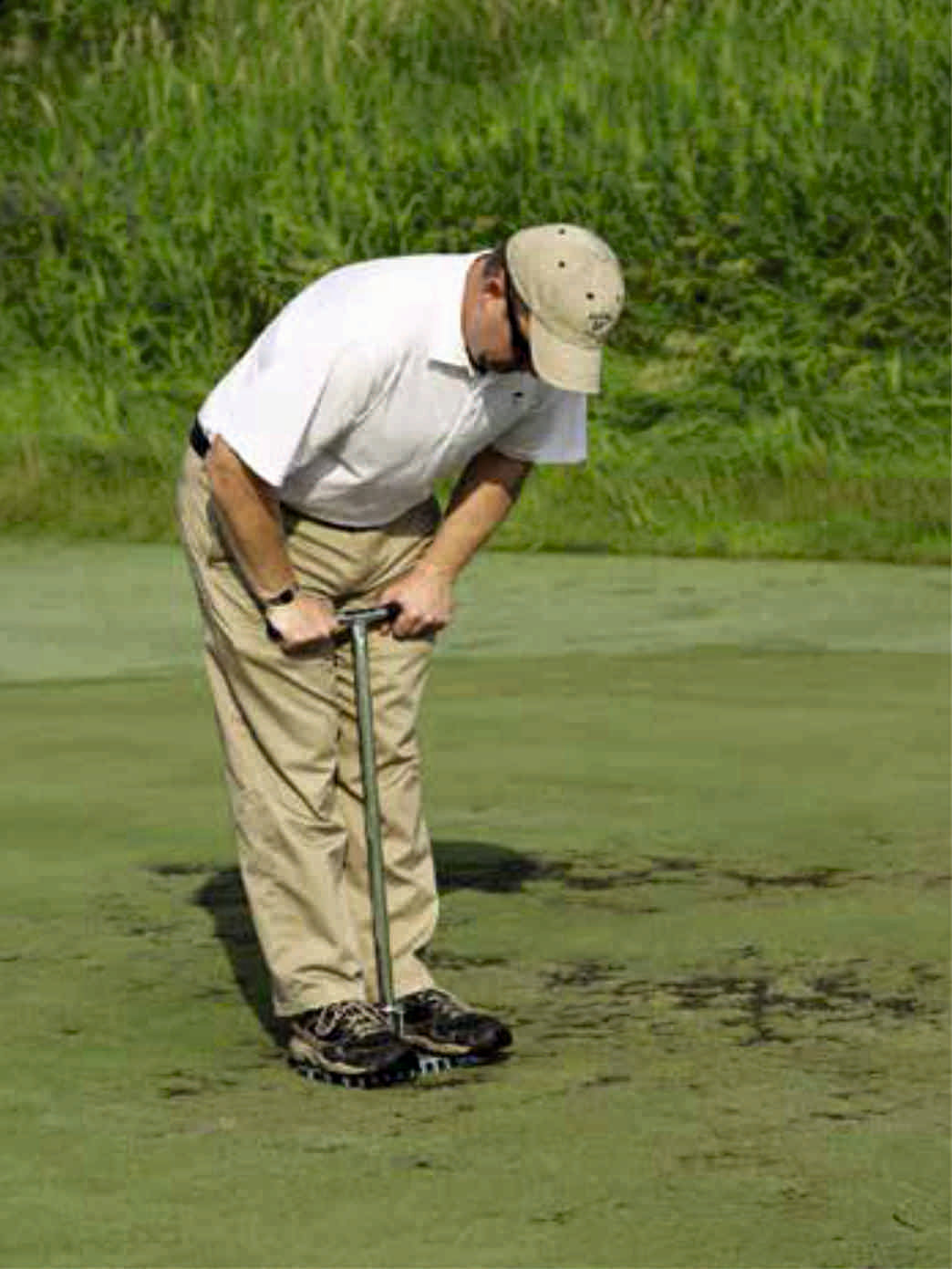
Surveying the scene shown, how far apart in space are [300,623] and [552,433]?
493 millimetres

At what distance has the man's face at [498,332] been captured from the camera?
5367 mm

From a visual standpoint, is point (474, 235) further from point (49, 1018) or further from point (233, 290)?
point (49, 1018)

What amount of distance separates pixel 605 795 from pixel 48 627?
346 cm

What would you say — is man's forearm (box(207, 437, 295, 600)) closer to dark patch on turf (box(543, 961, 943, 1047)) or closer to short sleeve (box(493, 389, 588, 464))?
short sleeve (box(493, 389, 588, 464))

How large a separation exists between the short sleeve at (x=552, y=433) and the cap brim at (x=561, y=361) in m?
0.40

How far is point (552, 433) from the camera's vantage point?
18.8ft

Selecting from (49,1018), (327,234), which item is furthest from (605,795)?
(327,234)

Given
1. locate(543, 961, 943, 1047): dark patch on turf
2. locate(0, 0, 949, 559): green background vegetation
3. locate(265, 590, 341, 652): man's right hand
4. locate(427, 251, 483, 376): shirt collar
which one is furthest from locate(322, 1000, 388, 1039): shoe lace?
locate(0, 0, 949, 559): green background vegetation

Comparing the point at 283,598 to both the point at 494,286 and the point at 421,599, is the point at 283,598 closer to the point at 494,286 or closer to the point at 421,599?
the point at 421,599

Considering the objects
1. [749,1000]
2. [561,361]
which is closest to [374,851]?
[749,1000]

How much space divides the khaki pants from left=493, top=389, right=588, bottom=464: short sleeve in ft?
0.60

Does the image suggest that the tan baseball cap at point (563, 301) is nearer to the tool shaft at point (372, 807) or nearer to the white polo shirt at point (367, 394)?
the white polo shirt at point (367, 394)

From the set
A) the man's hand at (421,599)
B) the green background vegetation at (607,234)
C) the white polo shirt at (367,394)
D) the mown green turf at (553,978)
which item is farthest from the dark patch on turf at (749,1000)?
the green background vegetation at (607,234)

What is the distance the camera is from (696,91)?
14742mm
